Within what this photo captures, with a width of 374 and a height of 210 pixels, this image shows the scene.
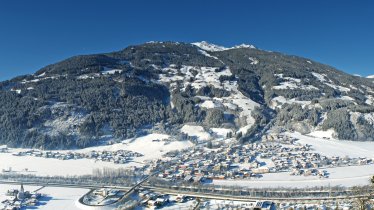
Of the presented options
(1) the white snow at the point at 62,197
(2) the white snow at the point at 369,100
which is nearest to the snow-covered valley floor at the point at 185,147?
(1) the white snow at the point at 62,197

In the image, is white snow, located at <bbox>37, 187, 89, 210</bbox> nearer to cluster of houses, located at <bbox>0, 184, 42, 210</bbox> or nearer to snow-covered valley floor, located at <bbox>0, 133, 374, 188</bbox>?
cluster of houses, located at <bbox>0, 184, 42, 210</bbox>

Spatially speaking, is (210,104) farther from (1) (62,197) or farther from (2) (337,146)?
(1) (62,197)

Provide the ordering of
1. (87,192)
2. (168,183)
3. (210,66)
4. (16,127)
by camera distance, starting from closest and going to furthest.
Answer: (87,192), (168,183), (16,127), (210,66)

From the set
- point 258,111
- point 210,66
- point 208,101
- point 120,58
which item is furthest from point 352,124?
point 120,58

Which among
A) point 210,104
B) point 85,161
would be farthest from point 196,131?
point 85,161

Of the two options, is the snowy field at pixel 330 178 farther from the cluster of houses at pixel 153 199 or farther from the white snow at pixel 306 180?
the cluster of houses at pixel 153 199

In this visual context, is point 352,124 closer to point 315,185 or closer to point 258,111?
point 258,111

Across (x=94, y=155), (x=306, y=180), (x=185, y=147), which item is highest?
(x=185, y=147)
